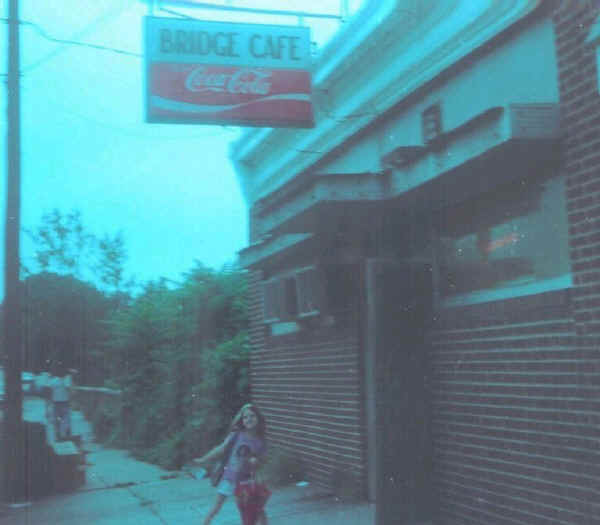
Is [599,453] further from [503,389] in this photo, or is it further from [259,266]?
[259,266]

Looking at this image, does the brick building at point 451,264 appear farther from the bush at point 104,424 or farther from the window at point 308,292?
the bush at point 104,424

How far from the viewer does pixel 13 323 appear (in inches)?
405

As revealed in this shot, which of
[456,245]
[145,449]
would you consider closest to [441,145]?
[456,245]

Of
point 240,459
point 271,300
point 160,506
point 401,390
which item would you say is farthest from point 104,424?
point 401,390

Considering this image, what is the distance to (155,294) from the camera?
1725 centimetres

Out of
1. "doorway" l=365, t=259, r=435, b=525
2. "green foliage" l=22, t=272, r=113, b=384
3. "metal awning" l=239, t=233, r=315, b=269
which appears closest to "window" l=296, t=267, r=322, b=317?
"metal awning" l=239, t=233, r=315, b=269

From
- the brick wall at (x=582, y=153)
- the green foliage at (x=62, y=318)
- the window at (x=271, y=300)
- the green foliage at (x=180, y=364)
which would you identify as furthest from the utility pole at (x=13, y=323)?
the green foliage at (x=62, y=318)

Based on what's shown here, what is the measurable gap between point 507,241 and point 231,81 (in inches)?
139

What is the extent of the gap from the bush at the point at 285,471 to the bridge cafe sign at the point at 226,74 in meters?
4.40

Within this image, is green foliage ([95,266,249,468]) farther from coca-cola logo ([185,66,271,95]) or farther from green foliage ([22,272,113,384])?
green foliage ([22,272,113,384])

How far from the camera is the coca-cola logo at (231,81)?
27.7 feet

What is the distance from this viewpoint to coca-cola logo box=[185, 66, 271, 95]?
8445mm

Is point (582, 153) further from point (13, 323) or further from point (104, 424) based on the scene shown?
point (104, 424)

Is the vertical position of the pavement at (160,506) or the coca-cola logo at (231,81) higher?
the coca-cola logo at (231,81)
